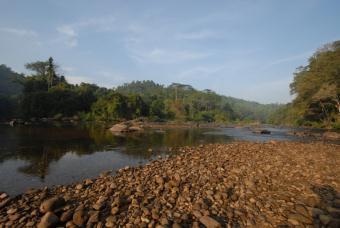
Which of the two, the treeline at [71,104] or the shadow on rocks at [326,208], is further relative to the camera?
the treeline at [71,104]

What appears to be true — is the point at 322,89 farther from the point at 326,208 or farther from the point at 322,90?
the point at 326,208

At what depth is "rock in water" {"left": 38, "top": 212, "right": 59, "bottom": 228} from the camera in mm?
4203

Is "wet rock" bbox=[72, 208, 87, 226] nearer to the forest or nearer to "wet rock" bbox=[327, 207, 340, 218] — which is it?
"wet rock" bbox=[327, 207, 340, 218]

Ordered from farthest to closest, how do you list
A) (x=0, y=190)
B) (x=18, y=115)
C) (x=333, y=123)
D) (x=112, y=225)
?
(x=18, y=115) → (x=333, y=123) → (x=0, y=190) → (x=112, y=225)

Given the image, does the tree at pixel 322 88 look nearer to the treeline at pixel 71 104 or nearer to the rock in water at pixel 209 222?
the treeline at pixel 71 104

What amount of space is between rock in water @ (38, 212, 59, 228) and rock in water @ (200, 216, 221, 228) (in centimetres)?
285

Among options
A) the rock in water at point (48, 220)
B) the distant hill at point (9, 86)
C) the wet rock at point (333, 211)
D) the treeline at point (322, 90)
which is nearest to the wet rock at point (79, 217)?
the rock in water at point (48, 220)

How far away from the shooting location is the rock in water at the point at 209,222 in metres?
4.23

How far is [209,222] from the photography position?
14.2 ft

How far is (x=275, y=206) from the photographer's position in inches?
203

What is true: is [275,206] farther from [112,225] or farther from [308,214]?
[112,225]

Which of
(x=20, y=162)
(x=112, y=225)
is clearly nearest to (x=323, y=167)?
(x=112, y=225)

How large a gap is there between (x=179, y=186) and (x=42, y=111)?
5375cm

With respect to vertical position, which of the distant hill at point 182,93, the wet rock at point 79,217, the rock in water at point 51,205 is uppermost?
the distant hill at point 182,93
